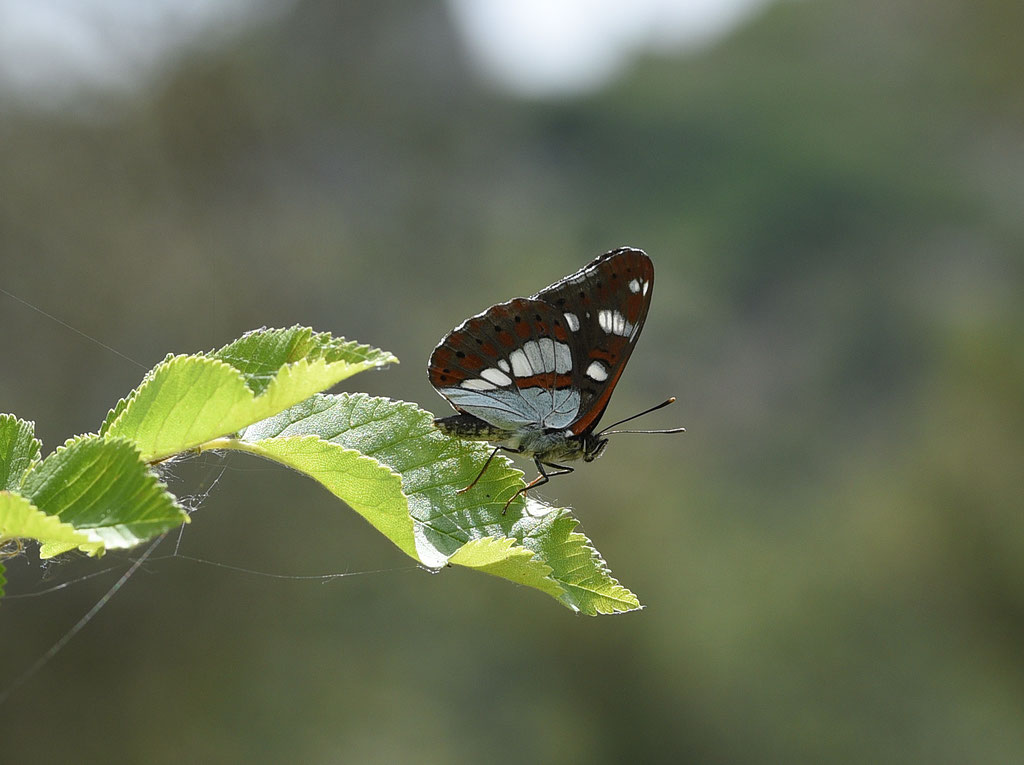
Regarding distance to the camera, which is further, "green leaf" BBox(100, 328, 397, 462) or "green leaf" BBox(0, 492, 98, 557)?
"green leaf" BBox(100, 328, 397, 462)

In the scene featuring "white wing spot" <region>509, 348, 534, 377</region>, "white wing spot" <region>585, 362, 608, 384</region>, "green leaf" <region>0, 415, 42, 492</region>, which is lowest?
"green leaf" <region>0, 415, 42, 492</region>

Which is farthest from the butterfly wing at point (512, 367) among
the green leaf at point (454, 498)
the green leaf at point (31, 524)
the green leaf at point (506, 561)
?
the green leaf at point (31, 524)

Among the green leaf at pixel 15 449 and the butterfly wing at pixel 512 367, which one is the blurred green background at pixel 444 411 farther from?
the green leaf at pixel 15 449

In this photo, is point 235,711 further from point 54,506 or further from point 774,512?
point 774,512

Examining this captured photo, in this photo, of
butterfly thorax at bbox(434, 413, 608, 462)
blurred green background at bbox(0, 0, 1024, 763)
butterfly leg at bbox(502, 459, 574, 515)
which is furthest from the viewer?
blurred green background at bbox(0, 0, 1024, 763)

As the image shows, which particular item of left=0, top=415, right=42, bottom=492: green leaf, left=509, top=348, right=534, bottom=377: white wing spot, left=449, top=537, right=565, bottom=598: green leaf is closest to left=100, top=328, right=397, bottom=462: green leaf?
left=0, top=415, right=42, bottom=492: green leaf

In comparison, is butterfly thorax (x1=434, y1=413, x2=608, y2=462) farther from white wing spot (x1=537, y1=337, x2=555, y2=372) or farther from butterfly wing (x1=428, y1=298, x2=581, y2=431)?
white wing spot (x1=537, y1=337, x2=555, y2=372)
